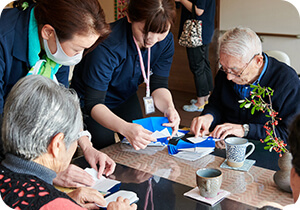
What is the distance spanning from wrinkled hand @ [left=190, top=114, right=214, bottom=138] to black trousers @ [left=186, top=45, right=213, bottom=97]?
2796 mm

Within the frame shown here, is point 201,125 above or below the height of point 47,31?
below

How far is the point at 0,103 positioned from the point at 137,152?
0.72 meters

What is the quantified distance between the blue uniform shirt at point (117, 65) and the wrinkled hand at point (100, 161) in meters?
0.40

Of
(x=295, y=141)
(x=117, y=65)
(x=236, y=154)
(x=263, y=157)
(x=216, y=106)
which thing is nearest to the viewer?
(x=295, y=141)

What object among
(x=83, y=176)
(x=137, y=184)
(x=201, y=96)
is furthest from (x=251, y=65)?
(x=201, y=96)

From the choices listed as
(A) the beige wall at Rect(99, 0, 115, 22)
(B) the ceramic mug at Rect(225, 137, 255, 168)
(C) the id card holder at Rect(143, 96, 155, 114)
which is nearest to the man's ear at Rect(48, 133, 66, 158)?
(B) the ceramic mug at Rect(225, 137, 255, 168)

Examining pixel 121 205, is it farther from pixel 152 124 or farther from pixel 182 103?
pixel 182 103

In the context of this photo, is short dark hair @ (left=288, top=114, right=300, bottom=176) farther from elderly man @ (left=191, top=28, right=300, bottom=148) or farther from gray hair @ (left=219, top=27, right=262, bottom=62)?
gray hair @ (left=219, top=27, right=262, bottom=62)

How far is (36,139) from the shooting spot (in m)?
1.10

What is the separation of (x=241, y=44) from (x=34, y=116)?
1.26m

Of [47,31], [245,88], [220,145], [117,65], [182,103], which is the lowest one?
[182,103]

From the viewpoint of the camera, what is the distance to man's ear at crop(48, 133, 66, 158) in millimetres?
1119

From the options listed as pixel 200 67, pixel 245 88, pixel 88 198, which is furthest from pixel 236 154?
pixel 200 67

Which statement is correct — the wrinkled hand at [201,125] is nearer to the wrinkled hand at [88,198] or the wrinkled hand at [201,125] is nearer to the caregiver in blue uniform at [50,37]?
the caregiver in blue uniform at [50,37]
